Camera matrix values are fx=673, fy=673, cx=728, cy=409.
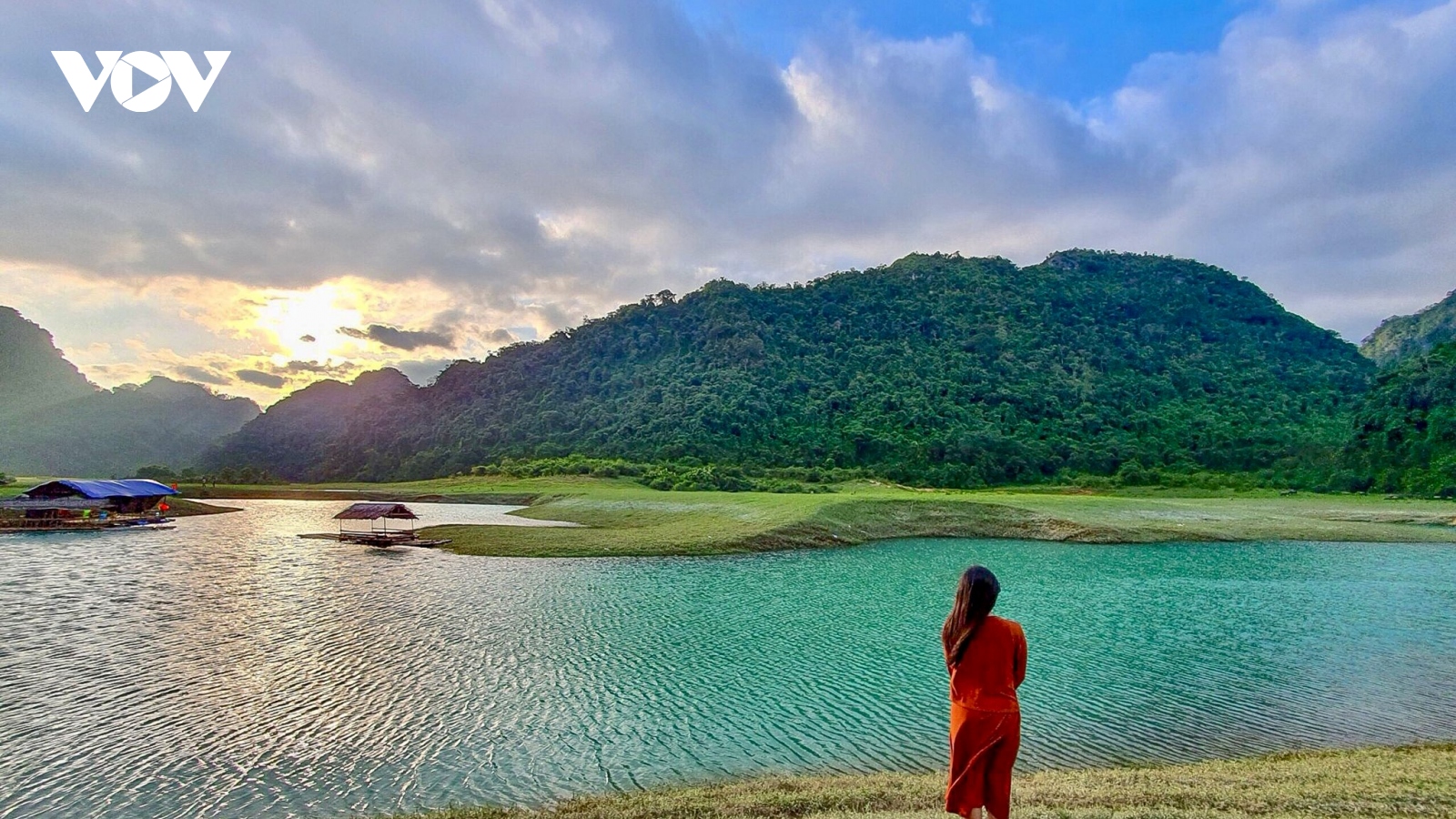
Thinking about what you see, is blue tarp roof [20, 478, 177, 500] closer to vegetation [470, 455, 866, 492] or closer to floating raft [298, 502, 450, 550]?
floating raft [298, 502, 450, 550]

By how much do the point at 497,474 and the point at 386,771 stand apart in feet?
303

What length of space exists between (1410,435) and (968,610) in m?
102

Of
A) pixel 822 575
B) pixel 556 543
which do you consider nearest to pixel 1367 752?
pixel 822 575

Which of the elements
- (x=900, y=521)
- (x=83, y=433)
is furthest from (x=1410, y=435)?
(x=83, y=433)

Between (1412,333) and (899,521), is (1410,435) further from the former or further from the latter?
(1412,333)

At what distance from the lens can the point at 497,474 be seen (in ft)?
325

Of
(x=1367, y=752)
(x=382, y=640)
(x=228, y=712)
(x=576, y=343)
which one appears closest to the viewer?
(x=1367, y=752)

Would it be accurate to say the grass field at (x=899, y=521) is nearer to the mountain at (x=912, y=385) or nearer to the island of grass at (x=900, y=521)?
the island of grass at (x=900, y=521)

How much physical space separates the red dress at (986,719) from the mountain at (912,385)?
275 feet

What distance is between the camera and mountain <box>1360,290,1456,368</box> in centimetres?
14412

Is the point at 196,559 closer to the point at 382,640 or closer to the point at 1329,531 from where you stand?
the point at 382,640

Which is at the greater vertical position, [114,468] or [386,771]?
[114,468]

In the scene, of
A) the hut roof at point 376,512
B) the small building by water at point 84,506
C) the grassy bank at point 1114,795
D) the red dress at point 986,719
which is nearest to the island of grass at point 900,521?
the hut roof at point 376,512

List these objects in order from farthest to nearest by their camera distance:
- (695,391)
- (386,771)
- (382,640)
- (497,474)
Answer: (695,391), (497,474), (382,640), (386,771)
